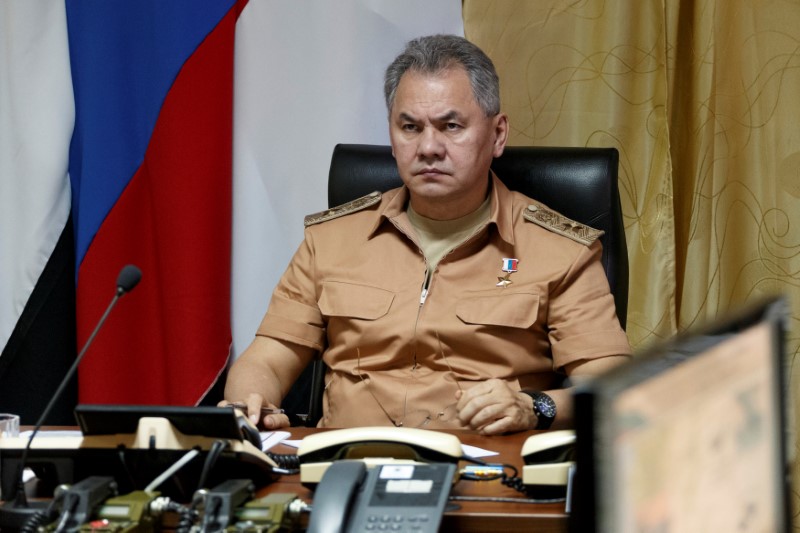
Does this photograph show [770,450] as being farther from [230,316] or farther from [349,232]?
[230,316]

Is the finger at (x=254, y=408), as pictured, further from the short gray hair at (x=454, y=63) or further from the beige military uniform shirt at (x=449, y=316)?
the short gray hair at (x=454, y=63)

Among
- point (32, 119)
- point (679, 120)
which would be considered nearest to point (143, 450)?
point (32, 119)

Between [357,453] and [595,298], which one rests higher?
[595,298]

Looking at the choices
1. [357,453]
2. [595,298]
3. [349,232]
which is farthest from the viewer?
[349,232]

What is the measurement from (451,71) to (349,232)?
0.45 meters

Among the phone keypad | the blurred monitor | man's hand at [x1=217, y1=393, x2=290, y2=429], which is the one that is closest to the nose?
man's hand at [x1=217, y1=393, x2=290, y2=429]

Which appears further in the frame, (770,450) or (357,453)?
(357,453)

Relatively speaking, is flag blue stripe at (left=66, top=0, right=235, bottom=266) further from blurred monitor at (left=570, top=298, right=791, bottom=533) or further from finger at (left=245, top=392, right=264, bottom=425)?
blurred monitor at (left=570, top=298, right=791, bottom=533)

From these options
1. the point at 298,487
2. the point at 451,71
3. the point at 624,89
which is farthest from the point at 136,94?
the point at 298,487

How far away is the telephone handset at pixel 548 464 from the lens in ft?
4.08

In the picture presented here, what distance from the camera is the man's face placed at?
2.27 metres

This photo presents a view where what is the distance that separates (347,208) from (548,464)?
128 cm

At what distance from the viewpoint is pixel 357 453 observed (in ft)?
4.47

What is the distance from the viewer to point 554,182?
2.36m
